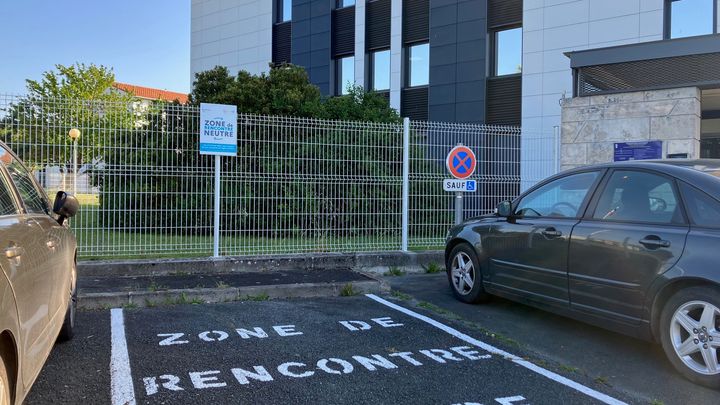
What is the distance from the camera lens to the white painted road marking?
12.5 feet

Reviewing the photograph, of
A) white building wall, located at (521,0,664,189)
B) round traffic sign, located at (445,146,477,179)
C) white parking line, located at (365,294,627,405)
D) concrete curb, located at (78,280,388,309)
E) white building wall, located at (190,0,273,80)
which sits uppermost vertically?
white building wall, located at (190,0,273,80)

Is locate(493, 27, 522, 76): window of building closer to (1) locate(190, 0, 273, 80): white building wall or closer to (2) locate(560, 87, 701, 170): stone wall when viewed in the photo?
(2) locate(560, 87, 701, 170): stone wall

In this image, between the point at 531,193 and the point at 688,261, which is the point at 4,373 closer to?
the point at 688,261

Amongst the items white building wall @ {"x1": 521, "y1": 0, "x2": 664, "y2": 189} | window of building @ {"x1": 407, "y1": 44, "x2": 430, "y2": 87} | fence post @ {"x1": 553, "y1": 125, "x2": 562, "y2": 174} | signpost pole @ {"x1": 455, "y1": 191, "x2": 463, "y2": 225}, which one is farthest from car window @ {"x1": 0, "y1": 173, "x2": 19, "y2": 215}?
window of building @ {"x1": 407, "y1": 44, "x2": 430, "y2": 87}

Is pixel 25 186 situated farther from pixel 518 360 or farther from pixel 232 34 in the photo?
pixel 232 34

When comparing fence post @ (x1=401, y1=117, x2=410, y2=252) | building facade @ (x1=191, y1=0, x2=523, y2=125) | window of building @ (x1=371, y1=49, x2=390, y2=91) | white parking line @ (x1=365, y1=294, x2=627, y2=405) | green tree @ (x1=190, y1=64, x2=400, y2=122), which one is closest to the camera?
white parking line @ (x1=365, y1=294, x2=627, y2=405)

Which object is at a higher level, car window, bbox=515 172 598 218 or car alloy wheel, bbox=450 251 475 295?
car window, bbox=515 172 598 218

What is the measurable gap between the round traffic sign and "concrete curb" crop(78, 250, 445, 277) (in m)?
1.37

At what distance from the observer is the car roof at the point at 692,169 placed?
4277 mm

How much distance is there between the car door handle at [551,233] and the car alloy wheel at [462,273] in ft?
4.30

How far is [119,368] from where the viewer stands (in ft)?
14.4

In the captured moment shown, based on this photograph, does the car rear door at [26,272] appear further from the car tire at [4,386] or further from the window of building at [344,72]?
the window of building at [344,72]

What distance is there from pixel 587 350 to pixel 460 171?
14.4 feet

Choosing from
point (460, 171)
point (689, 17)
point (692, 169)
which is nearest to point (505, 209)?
point (692, 169)
